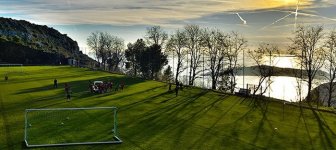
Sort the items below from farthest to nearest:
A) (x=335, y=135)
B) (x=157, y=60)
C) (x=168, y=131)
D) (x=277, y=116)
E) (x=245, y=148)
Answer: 1. (x=157, y=60)
2. (x=277, y=116)
3. (x=335, y=135)
4. (x=168, y=131)
5. (x=245, y=148)

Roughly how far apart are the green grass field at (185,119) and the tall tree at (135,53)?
72.4 metres

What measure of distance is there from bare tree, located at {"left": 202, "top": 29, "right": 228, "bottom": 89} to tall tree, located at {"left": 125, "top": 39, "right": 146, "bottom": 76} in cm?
2637

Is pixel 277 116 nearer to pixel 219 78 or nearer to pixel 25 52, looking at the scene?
pixel 219 78

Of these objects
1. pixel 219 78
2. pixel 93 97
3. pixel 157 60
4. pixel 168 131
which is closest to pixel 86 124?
pixel 168 131

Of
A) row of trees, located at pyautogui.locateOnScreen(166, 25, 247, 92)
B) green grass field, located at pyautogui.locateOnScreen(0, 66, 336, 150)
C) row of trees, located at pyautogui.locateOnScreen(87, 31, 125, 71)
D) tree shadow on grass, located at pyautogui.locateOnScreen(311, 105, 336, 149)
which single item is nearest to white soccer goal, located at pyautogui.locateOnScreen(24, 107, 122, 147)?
green grass field, located at pyautogui.locateOnScreen(0, 66, 336, 150)

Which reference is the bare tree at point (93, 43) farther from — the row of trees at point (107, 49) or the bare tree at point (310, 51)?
the bare tree at point (310, 51)

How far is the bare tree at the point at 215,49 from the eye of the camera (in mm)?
119706

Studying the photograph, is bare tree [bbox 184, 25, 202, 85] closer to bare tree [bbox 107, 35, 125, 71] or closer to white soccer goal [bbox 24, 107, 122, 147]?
bare tree [bbox 107, 35, 125, 71]

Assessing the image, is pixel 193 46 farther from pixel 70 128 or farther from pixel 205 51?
pixel 70 128

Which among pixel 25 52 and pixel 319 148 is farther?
pixel 25 52

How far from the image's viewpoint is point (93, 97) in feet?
195

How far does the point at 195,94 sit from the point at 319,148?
111 feet

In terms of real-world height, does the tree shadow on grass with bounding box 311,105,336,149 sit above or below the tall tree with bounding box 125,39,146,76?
below

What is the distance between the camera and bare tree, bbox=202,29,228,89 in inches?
4713
